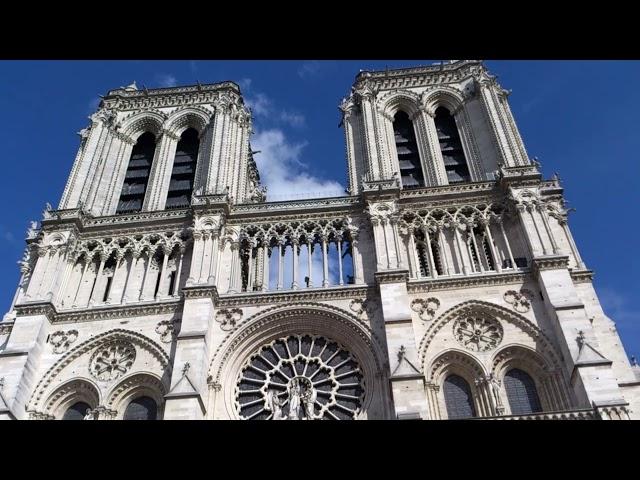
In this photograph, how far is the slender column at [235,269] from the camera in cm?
2178

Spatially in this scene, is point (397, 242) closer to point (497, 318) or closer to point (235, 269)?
point (497, 318)

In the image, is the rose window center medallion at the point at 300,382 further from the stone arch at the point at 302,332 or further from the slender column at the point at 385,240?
the slender column at the point at 385,240

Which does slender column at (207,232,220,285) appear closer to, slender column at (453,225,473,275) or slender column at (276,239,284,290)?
slender column at (276,239,284,290)

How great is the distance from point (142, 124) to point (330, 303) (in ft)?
46.9

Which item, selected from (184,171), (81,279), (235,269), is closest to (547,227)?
(235,269)

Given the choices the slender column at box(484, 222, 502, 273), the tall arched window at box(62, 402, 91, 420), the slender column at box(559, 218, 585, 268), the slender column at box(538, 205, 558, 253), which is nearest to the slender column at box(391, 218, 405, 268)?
the slender column at box(484, 222, 502, 273)

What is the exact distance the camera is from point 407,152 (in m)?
27.4

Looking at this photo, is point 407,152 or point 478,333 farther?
point 407,152

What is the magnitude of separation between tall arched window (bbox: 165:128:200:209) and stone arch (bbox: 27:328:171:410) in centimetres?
734

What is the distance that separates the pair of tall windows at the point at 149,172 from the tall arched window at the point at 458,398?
13285mm

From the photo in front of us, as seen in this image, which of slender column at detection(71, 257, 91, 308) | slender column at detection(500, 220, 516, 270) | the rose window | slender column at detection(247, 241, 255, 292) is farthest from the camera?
slender column at detection(71, 257, 91, 308)

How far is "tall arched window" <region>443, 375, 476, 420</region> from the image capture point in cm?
1845
